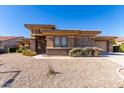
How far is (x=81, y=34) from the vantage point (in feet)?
52.0

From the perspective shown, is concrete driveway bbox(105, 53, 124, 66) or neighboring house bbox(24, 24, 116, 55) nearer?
concrete driveway bbox(105, 53, 124, 66)

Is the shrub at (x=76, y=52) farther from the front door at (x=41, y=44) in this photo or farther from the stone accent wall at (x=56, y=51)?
the front door at (x=41, y=44)

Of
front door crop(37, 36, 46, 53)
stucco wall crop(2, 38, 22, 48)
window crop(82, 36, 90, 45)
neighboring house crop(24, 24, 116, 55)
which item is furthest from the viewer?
stucco wall crop(2, 38, 22, 48)

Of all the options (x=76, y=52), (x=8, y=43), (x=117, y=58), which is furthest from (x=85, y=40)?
(x=8, y=43)

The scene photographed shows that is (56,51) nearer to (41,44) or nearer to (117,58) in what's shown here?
(41,44)

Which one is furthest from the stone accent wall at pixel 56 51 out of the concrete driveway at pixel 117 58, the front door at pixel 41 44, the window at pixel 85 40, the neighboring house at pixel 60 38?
the concrete driveway at pixel 117 58

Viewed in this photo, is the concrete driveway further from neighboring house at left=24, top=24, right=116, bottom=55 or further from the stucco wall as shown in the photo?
the stucco wall

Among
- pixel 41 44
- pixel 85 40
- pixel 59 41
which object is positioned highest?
pixel 85 40

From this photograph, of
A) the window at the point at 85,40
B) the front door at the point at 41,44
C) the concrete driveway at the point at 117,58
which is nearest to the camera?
the concrete driveway at the point at 117,58

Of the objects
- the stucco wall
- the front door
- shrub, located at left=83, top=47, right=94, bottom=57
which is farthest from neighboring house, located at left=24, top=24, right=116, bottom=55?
the stucco wall

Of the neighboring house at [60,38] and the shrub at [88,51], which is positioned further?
the neighboring house at [60,38]
